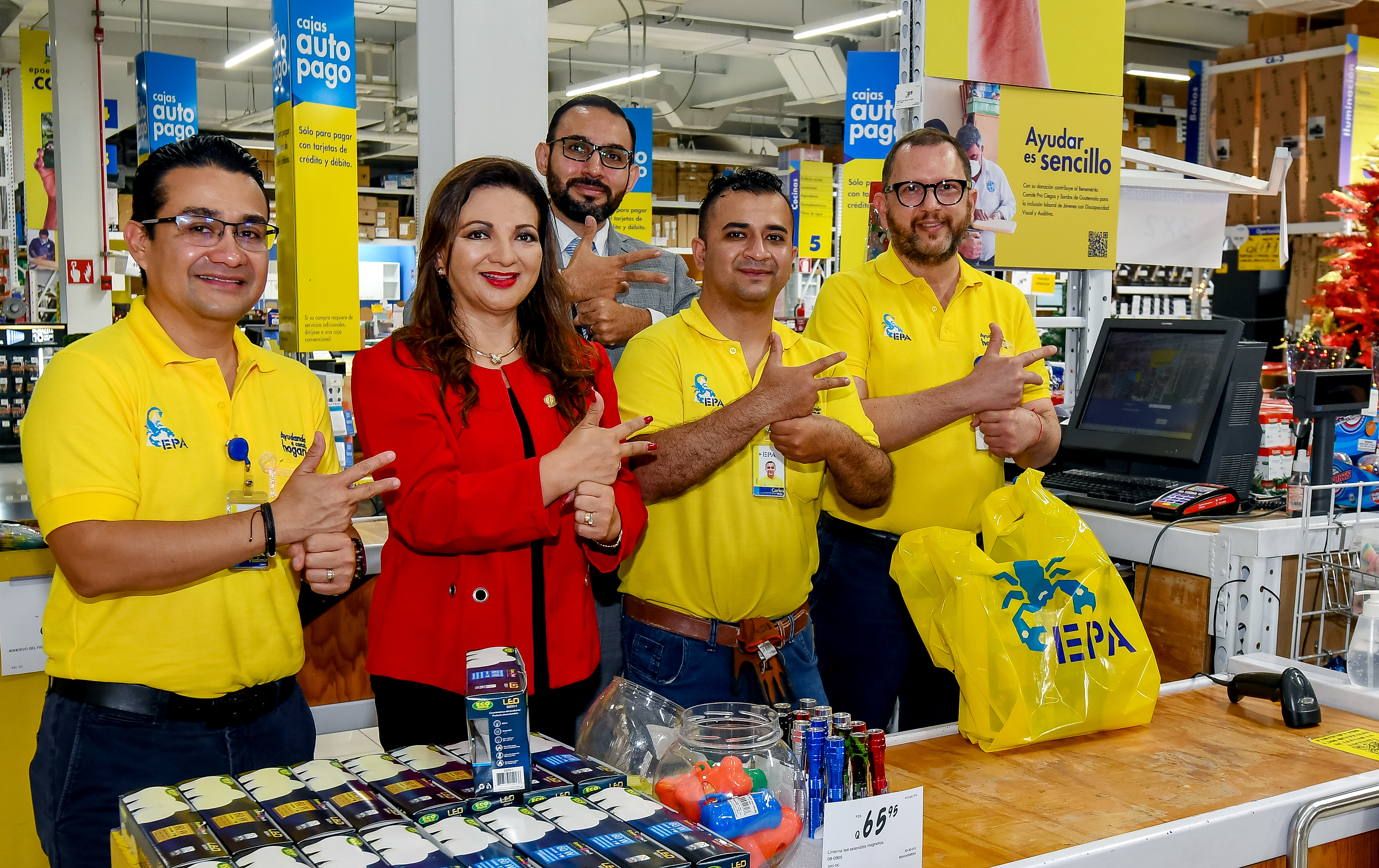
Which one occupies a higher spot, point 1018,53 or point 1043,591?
point 1018,53

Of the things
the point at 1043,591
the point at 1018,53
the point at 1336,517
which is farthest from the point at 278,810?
the point at 1018,53

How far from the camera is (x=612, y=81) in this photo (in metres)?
12.3

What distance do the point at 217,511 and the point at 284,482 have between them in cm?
12

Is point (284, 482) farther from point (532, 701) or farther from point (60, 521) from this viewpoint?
point (532, 701)

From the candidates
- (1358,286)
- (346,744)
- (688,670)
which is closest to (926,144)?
(688,670)

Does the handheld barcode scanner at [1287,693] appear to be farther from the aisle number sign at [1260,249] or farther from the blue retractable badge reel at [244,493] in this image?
the aisle number sign at [1260,249]

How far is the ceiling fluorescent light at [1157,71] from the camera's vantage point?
39.1 ft

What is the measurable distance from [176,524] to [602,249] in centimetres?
147

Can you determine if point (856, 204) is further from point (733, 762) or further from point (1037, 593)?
point (733, 762)

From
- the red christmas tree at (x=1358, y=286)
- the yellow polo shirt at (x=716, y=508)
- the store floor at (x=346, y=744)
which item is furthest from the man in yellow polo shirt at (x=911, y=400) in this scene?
the red christmas tree at (x=1358, y=286)

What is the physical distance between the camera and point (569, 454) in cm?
179

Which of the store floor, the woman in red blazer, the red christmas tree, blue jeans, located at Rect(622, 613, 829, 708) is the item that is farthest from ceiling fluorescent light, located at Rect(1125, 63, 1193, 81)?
the woman in red blazer

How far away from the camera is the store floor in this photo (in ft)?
12.3

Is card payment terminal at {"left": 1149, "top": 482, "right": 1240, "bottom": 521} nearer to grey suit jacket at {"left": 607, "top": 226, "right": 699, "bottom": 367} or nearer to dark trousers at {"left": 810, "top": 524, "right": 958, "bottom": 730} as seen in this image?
dark trousers at {"left": 810, "top": 524, "right": 958, "bottom": 730}
